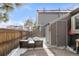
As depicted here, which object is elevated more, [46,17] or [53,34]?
[46,17]

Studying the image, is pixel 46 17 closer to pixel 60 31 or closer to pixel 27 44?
pixel 60 31

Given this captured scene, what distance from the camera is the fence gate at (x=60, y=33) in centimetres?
321

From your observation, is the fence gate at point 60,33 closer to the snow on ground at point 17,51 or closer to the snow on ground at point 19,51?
the snow on ground at point 19,51

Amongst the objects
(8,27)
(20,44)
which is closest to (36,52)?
(20,44)

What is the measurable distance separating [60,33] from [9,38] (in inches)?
25.9

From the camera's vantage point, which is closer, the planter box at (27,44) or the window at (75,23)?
the window at (75,23)

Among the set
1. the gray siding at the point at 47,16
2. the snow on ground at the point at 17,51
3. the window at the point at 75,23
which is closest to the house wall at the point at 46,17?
the gray siding at the point at 47,16

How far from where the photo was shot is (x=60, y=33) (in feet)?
10.6

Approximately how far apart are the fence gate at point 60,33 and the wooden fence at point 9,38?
0.37 meters

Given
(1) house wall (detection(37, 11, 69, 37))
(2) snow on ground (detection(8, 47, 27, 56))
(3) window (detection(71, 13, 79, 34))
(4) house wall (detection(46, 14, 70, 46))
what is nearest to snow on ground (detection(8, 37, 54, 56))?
(2) snow on ground (detection(8, 47, 27, 56))

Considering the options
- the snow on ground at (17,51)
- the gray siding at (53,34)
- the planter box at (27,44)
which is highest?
the gray siding at (53,34)

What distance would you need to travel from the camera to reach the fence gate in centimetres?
321

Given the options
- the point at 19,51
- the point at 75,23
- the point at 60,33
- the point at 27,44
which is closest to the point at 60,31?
the point at 60,33

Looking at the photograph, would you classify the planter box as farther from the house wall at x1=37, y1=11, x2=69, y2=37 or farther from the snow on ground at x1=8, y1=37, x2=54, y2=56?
the house wall at x1=37, y1=11, x2=69, y2=37
